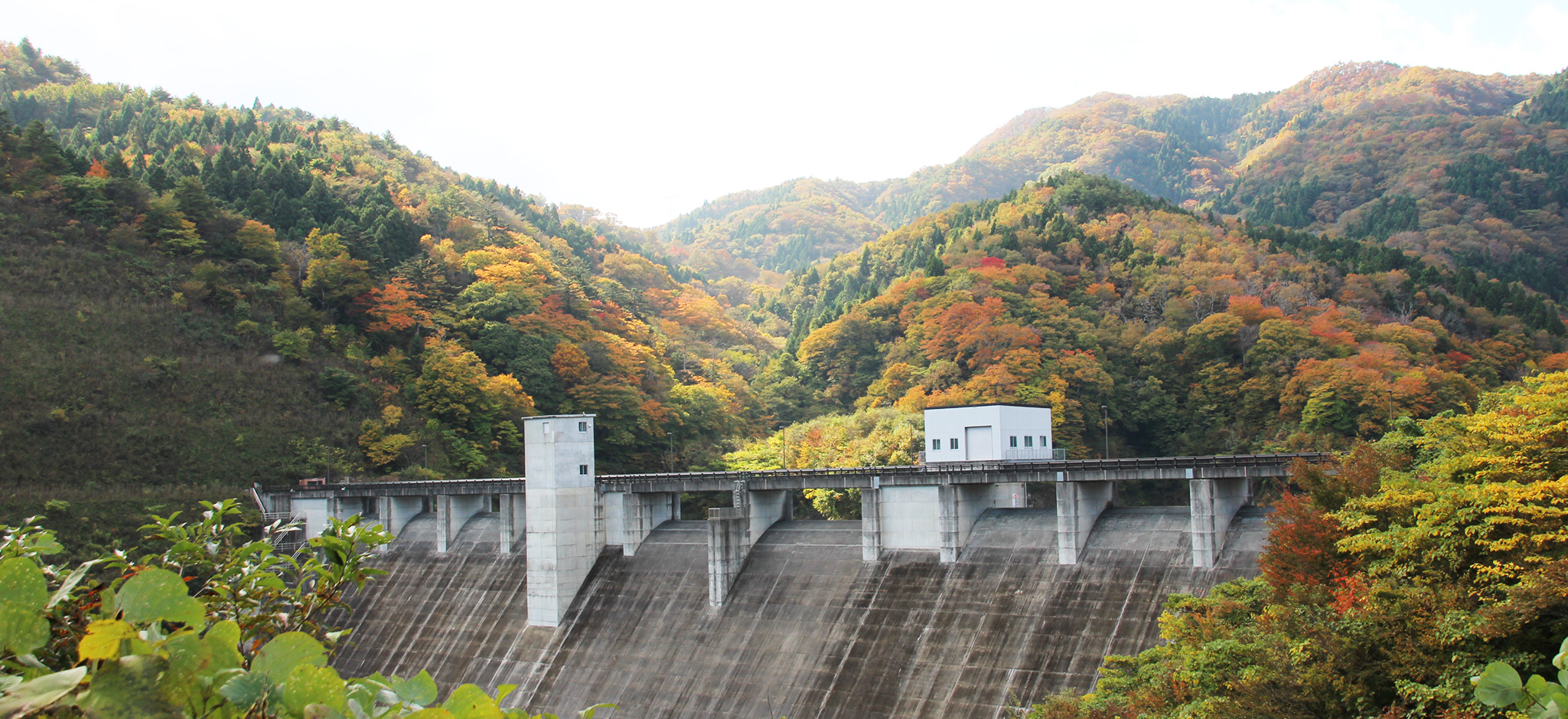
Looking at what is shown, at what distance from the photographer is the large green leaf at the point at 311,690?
399 centimetres

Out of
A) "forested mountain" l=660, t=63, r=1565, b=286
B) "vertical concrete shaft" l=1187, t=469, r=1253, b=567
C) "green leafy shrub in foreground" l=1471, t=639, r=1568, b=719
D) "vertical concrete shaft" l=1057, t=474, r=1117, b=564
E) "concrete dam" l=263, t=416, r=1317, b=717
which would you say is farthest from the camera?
"forested mountain" l=660, t=63, r=1565, b=286

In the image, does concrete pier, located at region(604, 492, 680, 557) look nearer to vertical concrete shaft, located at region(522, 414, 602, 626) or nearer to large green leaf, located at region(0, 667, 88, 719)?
vertical concrete shaft, located at region(522, 414, 602, 626)

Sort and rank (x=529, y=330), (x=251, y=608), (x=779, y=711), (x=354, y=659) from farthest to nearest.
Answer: (x=529, y=330)
(x=354, y=659)
(x=779, y=711)
(x=251, y=608)

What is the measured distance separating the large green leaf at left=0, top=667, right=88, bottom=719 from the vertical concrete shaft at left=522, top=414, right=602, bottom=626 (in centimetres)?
3756

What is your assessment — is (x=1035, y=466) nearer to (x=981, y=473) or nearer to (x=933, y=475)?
(x=981, y=473)

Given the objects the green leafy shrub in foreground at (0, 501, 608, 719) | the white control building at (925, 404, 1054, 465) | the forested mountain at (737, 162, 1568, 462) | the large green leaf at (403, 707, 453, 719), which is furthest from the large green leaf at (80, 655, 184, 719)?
the forested mountain at (737, 162, 1568, 462)

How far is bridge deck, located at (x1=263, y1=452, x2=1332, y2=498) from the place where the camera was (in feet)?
98.5

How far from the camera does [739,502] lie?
1545 inches

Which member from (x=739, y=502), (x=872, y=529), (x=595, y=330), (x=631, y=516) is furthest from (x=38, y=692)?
(x=595, y=330)

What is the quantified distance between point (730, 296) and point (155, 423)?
10430cm

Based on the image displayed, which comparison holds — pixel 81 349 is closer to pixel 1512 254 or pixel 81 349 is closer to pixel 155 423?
pixel 155 423

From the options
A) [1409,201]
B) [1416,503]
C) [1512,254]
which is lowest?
[1416,503]

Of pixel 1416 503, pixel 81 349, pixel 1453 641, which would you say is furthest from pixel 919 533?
pixel 81 349

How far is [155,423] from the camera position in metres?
54.1
